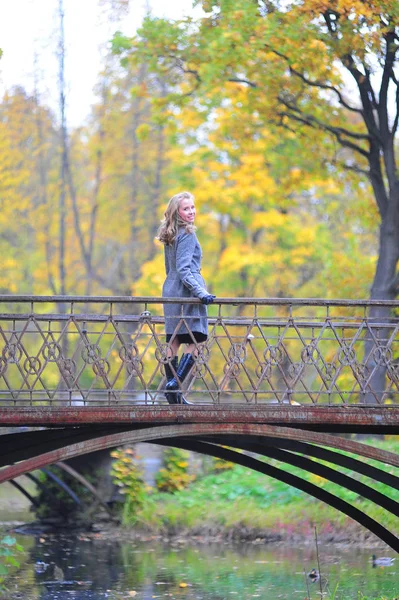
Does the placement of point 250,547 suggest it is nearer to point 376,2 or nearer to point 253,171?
point 376,2

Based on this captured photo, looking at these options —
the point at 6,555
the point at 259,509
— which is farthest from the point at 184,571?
the point at 6,555

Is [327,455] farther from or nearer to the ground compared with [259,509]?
farther from the ground

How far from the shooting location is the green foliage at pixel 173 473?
59.3 feet

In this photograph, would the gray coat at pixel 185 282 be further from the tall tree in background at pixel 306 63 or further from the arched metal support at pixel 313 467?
the tall tree in background at pixel 306 63

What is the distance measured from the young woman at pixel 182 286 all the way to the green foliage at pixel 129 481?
334 inches

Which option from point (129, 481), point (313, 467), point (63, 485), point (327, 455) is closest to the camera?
point (327, 455)

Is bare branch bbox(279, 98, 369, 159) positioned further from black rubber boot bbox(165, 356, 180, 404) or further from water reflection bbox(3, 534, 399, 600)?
black rubber boot bbox(165, 356, 180, 404)

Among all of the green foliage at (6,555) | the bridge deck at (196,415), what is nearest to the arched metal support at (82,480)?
the green foliage at (6,555)

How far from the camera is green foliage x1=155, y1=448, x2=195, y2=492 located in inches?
711

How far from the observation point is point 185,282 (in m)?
8.70

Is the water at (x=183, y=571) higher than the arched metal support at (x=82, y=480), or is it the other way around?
the arched metal support at (x=82, y=480)

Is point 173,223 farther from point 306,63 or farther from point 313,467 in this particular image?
point 306,63

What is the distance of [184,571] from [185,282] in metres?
6.18

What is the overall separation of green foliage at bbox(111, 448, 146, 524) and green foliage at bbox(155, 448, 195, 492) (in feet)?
1.59
